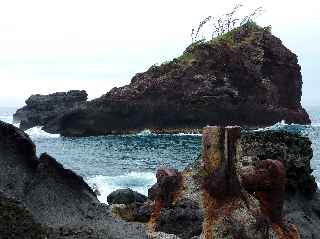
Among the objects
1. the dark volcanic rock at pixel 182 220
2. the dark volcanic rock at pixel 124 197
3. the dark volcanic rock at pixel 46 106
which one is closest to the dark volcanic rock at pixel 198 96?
the dark volcanic rock at pixel 46 106

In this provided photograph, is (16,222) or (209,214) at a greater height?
(16,222)

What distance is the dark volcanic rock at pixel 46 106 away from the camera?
108 m

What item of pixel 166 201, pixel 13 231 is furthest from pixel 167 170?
pixel 13 231

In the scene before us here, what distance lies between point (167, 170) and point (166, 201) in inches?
46.9

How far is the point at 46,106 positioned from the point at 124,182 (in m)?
70.0

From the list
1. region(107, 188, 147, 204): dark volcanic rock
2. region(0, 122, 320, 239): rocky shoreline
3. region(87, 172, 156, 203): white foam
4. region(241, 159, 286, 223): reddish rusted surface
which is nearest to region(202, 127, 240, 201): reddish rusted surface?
region(0, 122, 320, 239): rocky shoreline

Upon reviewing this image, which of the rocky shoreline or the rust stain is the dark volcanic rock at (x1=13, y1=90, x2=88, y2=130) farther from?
the rust stain

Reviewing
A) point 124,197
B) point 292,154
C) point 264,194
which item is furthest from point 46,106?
A: point 264,194

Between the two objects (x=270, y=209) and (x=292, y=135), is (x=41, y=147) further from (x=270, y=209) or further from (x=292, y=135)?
(x=270, y=209)

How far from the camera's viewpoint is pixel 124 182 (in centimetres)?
4409

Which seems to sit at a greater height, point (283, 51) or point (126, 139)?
point (283, 51)

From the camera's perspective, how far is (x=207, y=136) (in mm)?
5395

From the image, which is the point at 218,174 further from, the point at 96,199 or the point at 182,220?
the point at 182,220

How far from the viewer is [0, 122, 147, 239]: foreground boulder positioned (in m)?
4.39
